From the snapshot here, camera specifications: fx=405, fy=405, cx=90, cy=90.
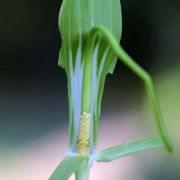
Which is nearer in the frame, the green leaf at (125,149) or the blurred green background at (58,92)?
the green leaf at (125,149)

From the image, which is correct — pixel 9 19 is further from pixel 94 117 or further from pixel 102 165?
pixel 94 117

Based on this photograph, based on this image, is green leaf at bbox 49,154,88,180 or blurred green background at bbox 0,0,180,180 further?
blurred green background at bbox 0,0,180,180

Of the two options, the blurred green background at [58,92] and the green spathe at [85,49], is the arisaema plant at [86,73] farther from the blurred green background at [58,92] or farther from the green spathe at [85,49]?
the blurred green background at [58,92]

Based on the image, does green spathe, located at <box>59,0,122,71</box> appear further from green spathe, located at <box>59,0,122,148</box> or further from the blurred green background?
the blurred green background

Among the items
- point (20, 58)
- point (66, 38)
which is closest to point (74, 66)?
point (66, 38)

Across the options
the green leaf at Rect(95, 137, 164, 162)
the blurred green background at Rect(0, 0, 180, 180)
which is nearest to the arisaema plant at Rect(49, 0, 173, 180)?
the green leaf at Rect(95, 137, 164, 162)

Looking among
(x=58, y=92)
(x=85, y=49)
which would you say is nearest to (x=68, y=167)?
(x=85, y=49)

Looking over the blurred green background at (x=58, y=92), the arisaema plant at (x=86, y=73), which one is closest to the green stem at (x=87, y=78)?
the arisaema plant at (x=86, y=73)

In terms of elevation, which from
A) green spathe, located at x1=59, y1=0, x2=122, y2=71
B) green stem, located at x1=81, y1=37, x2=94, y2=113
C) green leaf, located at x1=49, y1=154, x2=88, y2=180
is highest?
green spathe, located at x1=59, y1=0, x2=122, y2=71

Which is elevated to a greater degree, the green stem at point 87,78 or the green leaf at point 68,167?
the green stem at point 87,78
